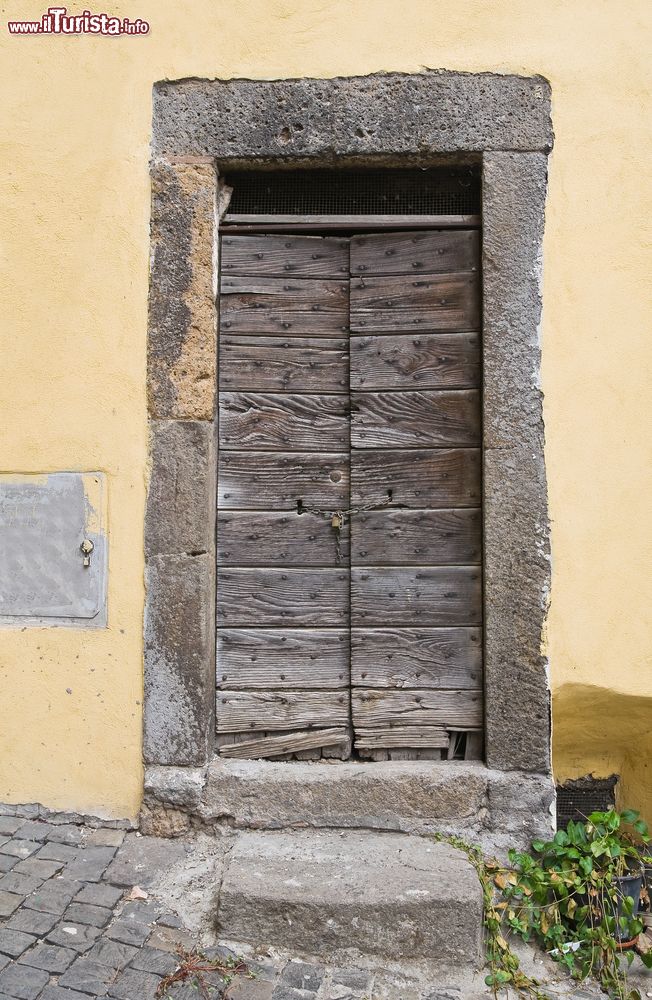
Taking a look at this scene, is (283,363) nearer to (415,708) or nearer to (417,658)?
(417,658)

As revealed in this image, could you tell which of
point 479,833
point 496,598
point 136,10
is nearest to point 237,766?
point 479,833

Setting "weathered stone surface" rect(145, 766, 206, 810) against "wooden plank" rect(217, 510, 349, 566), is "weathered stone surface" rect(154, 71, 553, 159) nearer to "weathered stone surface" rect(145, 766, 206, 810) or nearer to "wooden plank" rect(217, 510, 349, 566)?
"wooden plank" rect(217, 510, 349, 566)

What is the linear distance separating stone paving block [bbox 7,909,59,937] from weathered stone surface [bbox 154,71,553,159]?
261 cm

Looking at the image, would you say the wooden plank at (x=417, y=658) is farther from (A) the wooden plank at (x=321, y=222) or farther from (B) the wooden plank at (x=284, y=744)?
(A) the wooden plank at (x=321, y=222)

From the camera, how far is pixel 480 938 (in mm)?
2355

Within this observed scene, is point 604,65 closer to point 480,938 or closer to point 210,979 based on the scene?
point 480,938

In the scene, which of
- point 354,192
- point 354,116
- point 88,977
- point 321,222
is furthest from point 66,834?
point 354,116

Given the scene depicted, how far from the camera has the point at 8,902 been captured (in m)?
2.35

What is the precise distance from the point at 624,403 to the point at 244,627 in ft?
5.34

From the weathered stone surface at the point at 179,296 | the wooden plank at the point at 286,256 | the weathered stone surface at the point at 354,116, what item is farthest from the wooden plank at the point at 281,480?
the weathered stone surface at the point at 354,116

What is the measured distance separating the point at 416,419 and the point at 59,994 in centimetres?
213

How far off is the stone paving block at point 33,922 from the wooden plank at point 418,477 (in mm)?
1686

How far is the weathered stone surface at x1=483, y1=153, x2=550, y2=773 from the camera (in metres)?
2.75

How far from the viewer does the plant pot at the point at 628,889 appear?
97.3 inches
